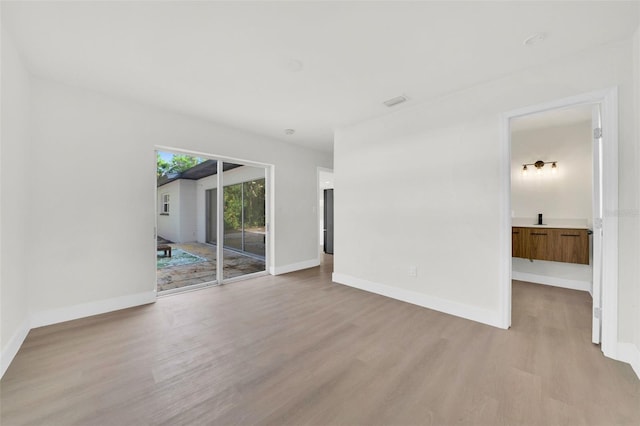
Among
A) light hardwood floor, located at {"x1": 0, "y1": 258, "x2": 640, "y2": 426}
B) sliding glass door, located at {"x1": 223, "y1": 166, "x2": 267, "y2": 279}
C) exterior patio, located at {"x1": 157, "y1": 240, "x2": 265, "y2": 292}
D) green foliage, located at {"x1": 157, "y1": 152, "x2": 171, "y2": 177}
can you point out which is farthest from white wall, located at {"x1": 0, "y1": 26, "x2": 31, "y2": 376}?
sliding glass door, located at {"x1": 223, "y1": 166, "x2": 267, "y2": 279}

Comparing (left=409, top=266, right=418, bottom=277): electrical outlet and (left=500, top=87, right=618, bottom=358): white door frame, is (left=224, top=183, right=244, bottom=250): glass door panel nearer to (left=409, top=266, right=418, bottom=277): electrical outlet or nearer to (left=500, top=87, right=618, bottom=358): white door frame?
(left=409, top=266, right=418, bottom=277): electrical outlet

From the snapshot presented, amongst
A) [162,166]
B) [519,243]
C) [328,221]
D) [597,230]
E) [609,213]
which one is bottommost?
[519,243]

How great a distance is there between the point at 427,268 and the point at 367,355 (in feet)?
5.15

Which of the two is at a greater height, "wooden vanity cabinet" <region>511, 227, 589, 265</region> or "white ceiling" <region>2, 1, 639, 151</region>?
"white ceiling" <region>2, 1, 639, 151</region>

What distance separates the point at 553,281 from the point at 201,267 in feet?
20.8

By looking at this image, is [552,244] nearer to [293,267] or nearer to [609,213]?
[609,213]

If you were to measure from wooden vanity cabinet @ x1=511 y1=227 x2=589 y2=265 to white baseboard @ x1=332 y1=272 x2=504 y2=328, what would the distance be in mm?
2096

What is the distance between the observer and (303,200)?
545 centimetres

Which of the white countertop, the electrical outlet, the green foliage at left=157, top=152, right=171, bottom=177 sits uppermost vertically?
the green foliage at left=157, top=152, right=171, bottom=177

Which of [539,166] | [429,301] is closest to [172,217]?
[429,301]

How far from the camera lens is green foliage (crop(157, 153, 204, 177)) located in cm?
377

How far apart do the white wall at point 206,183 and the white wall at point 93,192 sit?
1022mm

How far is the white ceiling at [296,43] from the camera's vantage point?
1.77 metres

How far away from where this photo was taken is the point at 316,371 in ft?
6.30
